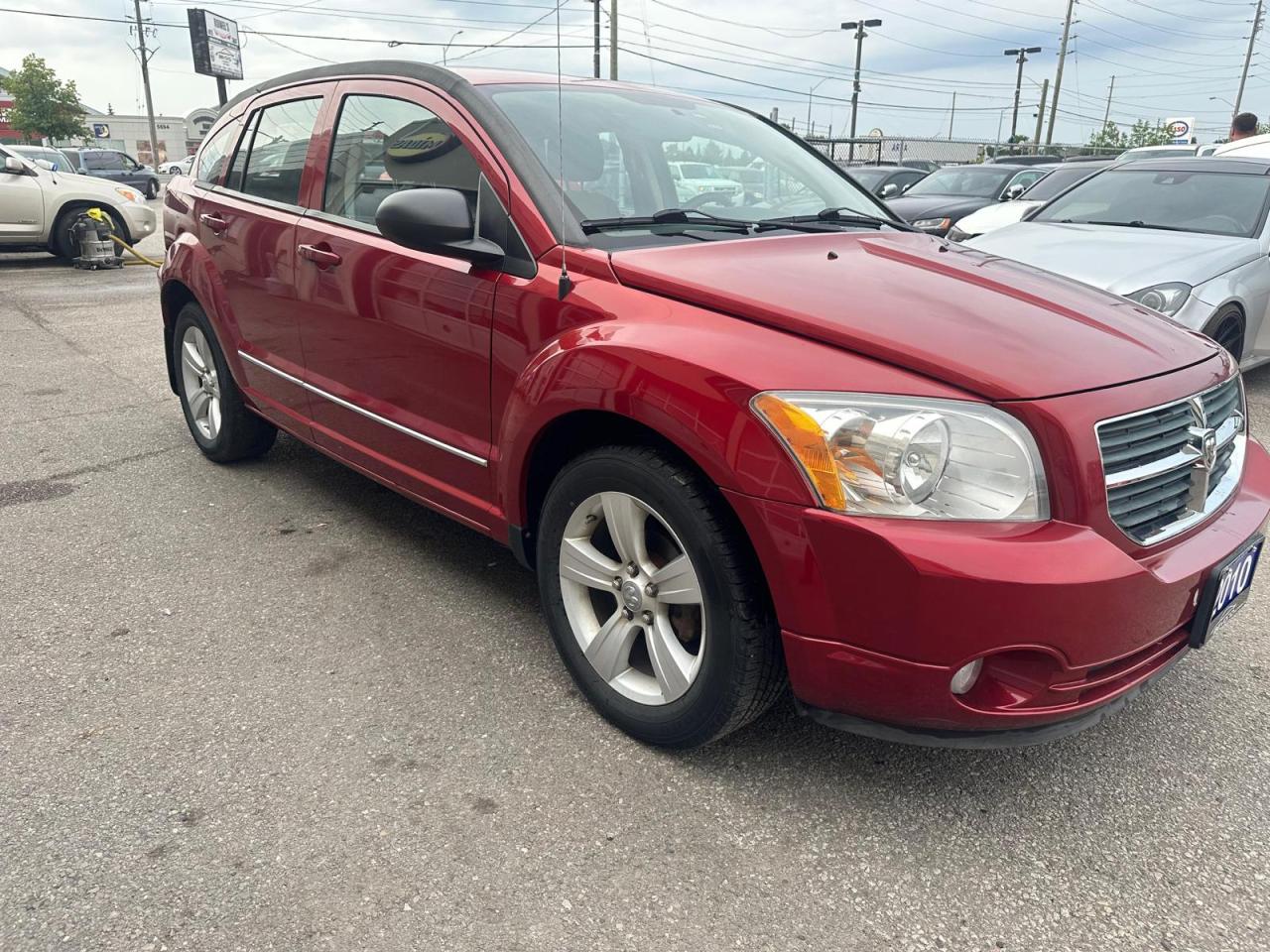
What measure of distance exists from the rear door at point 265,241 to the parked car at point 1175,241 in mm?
3841

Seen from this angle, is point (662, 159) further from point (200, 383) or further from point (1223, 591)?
point (200, 383)

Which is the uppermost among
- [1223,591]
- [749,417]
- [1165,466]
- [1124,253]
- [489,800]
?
[1124,253]

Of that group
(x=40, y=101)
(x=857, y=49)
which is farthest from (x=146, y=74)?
(x=857, y=49)

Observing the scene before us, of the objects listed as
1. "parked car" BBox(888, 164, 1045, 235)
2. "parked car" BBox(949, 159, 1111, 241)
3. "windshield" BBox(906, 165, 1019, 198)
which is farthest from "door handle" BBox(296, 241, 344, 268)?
"windshield" BBox(906, 165, 1019, 198)

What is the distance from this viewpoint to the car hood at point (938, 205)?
11.8m

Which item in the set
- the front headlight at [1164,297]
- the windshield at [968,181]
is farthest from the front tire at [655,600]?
the windshield at [968,181]

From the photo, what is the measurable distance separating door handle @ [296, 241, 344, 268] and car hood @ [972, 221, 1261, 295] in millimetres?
3471

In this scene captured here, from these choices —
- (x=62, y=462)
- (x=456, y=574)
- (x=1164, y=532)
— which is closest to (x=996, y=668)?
(x=1164, y=532)

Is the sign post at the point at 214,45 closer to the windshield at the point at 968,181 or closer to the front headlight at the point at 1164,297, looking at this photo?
the windshield at the point at 968,181

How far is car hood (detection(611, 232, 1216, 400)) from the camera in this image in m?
1.95

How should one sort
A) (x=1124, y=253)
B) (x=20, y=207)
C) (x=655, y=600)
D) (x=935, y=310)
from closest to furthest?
(x=935, y=310) → (x=655, y=600) → (x=1124, y=253) → (x=20, y=207)

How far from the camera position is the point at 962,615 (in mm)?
1780

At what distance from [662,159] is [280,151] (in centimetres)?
160

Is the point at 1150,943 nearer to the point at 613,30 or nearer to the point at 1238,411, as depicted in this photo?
the point at 1238,411
